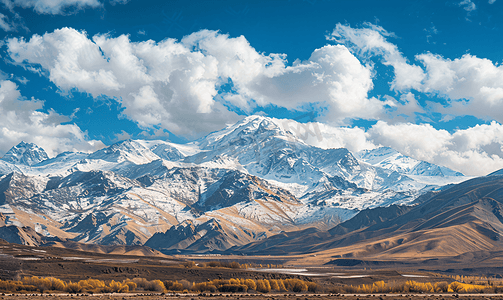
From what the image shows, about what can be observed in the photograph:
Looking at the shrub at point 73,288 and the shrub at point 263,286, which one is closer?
the shrub at point 73,288

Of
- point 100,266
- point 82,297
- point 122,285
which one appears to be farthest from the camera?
point 100,266

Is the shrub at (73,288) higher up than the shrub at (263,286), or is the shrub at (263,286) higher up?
the shrub at (73,288)

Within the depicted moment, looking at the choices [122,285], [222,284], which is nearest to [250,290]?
[222,284]

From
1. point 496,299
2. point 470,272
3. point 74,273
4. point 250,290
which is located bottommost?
point 470,272

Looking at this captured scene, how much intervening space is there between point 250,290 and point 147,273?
2532cm

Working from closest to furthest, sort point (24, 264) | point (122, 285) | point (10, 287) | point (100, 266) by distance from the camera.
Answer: point (10, 287) < point (122, 285) < point (24, 264) < point (100, 266)

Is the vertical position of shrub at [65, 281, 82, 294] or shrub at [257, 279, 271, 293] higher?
shrub at [65, 281, 82, 294]

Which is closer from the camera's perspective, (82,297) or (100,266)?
(82,297)

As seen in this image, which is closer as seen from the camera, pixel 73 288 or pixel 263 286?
pixel 73 288

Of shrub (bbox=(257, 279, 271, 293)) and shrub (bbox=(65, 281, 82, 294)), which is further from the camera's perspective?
shrub (bbox=(257, 279, 271, 293))

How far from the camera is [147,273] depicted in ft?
304

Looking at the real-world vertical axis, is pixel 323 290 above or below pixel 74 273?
below

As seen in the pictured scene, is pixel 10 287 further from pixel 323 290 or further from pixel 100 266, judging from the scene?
pixel 323 290

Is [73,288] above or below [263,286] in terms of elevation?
above
